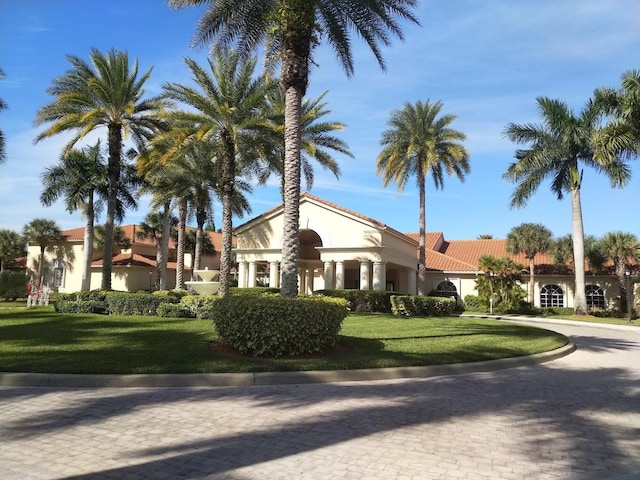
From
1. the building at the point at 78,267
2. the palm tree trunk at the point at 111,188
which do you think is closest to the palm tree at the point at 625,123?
the palm tree trunk at the point at 111,188

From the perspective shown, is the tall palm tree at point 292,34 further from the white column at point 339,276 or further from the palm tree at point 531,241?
the palm tree at point 531,241

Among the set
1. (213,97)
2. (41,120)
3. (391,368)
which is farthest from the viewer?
(41,120)

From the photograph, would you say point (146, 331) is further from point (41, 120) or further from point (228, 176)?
point (41, 120)

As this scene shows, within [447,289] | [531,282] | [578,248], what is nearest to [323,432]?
[578,248]

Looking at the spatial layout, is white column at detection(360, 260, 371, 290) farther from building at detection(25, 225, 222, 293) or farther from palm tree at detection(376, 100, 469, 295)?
building at detection(25, 225, 222, 293)

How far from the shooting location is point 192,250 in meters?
50.0

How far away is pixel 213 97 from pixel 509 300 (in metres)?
26.4

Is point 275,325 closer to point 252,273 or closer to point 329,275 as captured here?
point 329,275

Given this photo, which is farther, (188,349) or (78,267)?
(78,267)

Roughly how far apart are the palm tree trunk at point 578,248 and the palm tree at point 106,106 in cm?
2757

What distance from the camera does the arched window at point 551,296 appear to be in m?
38.8

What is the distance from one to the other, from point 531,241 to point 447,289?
7750mm

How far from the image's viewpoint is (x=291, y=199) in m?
11.5

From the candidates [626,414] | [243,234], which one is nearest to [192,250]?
[243,234]
